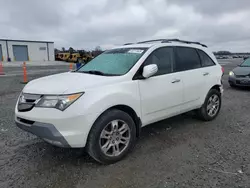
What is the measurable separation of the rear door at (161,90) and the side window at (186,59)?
166 millimetres

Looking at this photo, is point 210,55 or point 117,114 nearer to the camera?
point 117,114

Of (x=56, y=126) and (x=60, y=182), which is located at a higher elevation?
(x=56, y=126)

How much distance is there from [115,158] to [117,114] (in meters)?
0.66

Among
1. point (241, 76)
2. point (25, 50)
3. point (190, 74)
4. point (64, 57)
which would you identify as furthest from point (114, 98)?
point (25, 50)

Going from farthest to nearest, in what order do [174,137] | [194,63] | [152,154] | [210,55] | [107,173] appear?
[210,55] → [194,63] → [174,137] → [152,154] → [107,173]

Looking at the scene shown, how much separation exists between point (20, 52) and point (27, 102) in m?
43.6

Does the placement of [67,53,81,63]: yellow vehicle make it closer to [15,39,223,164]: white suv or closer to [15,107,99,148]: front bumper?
[15,39,223,164]: white suv

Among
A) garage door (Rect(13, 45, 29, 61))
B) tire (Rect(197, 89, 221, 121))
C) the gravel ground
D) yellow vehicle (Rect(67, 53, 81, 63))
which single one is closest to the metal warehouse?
garage door (Rect(13, 45, 29, 61))

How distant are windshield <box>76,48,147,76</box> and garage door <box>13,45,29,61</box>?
4233 cm

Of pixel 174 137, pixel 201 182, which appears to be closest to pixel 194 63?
pixel 174 137

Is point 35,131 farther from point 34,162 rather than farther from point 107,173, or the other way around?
point 107,173

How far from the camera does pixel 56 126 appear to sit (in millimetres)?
2553

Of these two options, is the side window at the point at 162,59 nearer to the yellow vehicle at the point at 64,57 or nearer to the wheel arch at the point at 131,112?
the wheel arch at the point at 131,112

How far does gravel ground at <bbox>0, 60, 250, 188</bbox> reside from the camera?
2569 millimetres
